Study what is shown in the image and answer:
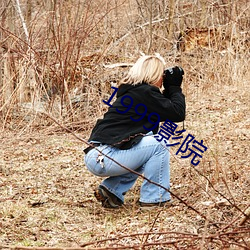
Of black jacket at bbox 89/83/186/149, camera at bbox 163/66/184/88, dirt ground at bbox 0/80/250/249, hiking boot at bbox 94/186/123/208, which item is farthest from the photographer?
camera at bbox 163/66/184/88

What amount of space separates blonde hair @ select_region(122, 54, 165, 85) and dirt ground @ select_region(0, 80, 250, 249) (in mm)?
581

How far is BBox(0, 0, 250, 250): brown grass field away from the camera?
3.78 meters

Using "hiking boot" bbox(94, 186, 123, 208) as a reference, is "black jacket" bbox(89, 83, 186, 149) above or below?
above

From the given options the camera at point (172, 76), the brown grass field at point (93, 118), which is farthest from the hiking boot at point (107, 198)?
the camera at point (172, 76)

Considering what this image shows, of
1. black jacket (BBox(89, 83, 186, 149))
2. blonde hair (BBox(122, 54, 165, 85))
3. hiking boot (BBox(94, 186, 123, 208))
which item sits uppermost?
blonde hair (BBox(122, 54, 165, 85))

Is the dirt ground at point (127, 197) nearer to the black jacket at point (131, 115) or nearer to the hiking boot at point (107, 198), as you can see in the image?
the hiking boot at point (107, 198)

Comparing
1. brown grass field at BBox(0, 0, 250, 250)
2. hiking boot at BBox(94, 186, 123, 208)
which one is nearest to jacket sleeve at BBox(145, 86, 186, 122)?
brown grass field at BBox(0, 0, 250, 250)

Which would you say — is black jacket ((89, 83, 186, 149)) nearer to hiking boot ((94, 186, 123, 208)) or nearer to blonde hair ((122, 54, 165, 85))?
blonde hair ((122, 54, 165, 85))

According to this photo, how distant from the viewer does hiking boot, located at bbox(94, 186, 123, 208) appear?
4.31 m

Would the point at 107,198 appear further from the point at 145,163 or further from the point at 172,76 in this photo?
the point at 172,76

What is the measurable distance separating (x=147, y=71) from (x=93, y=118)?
3204 mm

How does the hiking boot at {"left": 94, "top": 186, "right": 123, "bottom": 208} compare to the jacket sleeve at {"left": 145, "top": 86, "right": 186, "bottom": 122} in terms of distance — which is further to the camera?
the hiking boot at {"left": 94, "top": 186, "right": 123, "bottom": 208}

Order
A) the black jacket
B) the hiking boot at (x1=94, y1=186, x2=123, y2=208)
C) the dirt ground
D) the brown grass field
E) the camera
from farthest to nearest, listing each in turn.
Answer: the camera
the hiking boot at (x1=94, y1=186, x2=123, y2=208)
the black jacket
the brown grass field
the dirt ground

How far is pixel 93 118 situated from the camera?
731 cm
